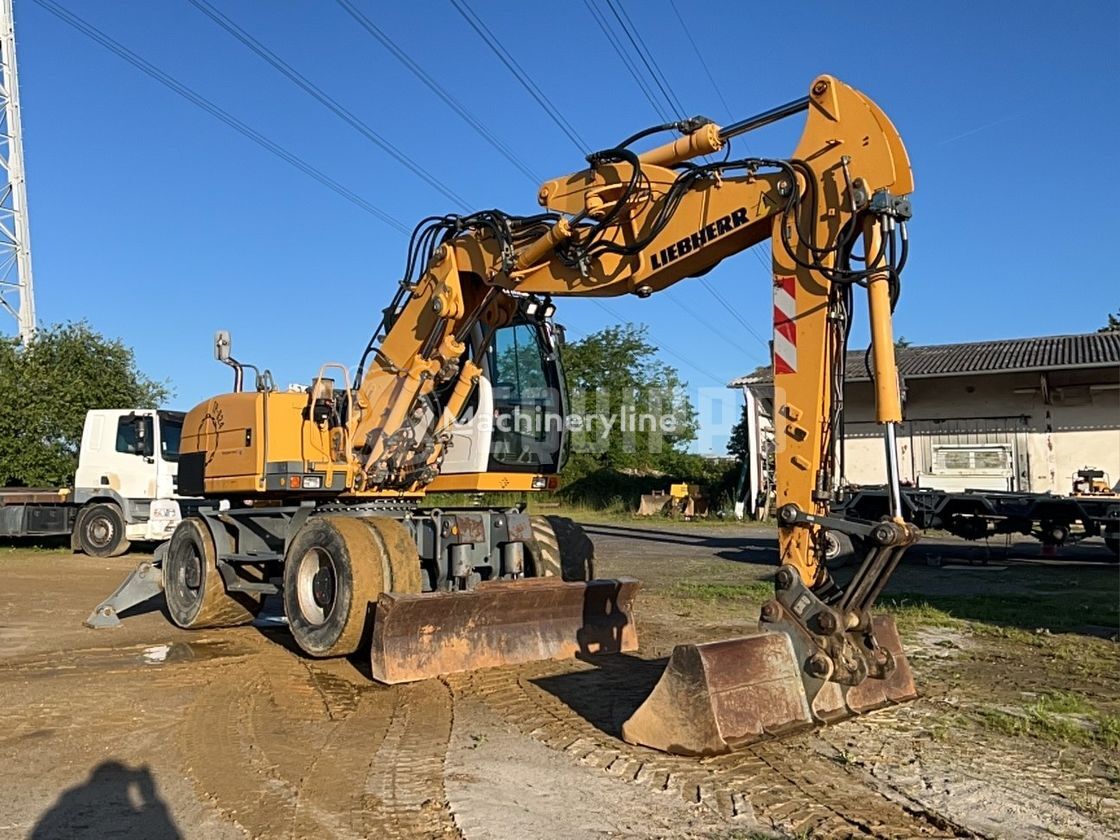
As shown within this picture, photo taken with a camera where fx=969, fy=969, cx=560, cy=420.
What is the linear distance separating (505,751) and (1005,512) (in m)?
12.4

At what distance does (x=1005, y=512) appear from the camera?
49.9ft

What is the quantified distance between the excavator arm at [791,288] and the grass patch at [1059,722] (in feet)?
1.81

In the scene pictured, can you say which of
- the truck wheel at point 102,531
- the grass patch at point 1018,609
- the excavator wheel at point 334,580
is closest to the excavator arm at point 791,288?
the excavator wheel at point 334,580

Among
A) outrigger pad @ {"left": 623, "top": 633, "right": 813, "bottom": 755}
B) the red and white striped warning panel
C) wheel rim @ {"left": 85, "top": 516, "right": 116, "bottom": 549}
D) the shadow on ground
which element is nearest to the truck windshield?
wheel rim @ {"left": 85, "top": 516, "right": 116, "bottom": 549}

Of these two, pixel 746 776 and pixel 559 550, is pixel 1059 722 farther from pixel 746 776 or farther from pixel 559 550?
pixel 559 550

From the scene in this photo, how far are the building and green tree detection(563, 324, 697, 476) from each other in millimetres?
14827

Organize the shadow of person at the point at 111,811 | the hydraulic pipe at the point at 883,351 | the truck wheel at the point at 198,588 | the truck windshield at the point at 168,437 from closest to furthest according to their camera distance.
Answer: the shadow of person at the point at 111,811 → the hydraulic pipe at the point at 883,351 → the truck wheel at the point at 198,588 → the truck windshield at the point at 168,437

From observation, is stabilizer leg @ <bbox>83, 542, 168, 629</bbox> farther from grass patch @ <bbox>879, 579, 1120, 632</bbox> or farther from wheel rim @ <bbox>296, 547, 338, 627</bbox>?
grass patch @ <bbox>879, 579, 1120, 632</bbox>

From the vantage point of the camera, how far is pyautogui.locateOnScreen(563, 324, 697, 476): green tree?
125ft

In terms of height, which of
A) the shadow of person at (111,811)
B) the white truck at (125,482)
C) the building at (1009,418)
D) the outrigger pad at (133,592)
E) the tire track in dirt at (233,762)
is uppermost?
the building at (1009,418)

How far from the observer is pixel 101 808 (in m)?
4.38

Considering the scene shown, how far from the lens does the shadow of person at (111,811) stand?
4055mm

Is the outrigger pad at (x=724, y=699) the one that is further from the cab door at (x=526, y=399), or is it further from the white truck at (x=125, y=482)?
the white truck at (x=125, y=482)

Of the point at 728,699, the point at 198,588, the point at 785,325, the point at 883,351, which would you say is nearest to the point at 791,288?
the point at 785,325
